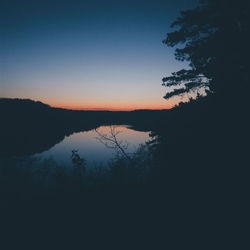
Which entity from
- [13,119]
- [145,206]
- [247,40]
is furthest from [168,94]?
[13,119]

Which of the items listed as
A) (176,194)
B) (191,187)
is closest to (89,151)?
(176,194)

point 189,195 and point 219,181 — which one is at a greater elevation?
point 219,181

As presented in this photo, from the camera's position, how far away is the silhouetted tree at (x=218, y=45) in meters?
5.84

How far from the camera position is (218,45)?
6750 mm

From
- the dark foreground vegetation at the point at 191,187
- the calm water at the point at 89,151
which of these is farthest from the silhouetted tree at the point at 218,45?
the calm water at the point at 89,151

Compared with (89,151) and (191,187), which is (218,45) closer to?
(191,187)

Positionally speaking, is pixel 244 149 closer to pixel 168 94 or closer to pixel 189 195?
pixel 189 195

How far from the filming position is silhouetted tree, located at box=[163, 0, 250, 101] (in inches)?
230

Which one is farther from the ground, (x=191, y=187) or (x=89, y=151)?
(x=191, y=187)

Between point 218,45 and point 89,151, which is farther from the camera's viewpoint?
point 89,151

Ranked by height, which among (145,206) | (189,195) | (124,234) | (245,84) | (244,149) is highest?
(245,84)

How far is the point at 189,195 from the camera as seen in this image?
541cm

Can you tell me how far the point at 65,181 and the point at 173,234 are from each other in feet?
20.3

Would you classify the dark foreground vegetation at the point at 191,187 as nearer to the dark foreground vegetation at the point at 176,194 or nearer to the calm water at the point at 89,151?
the dark foreground vegetation at the point at 176,194
